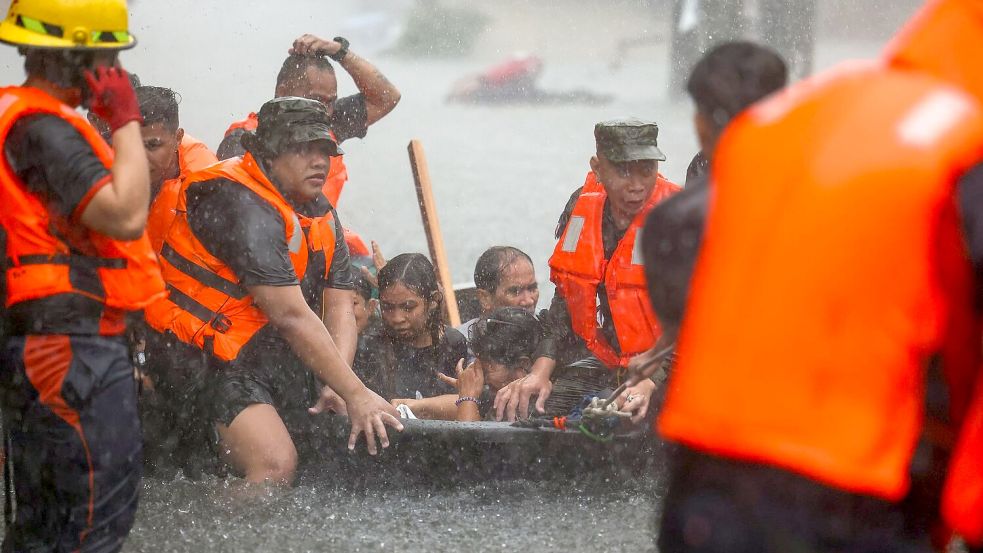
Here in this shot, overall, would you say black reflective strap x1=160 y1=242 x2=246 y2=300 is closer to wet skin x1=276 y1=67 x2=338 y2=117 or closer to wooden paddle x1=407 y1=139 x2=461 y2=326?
wet skin x1=276 y1=67 x2=338 y2=117

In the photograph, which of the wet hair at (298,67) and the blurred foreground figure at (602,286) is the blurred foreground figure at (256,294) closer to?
the blurred foreground figure at (602,286)

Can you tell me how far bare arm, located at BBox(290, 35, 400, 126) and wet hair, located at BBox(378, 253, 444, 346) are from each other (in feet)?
3.39

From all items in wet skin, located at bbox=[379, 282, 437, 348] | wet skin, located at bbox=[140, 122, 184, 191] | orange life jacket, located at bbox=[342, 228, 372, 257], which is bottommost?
wet skin, located at bbox=[379, 282, 437, 348]

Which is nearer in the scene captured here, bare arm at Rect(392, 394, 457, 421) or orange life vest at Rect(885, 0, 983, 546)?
orange life vest at Rect(885, 0, 983, 546)

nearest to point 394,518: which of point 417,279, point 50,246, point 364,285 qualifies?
point 417,279

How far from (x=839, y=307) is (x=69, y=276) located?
5.65 ft

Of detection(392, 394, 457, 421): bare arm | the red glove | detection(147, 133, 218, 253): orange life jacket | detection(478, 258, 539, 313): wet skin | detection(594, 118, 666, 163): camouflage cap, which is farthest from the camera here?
detection(478, 258, 539, 313): wet skin

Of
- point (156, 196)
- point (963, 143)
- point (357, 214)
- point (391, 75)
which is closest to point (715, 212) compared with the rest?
point (963, 143)

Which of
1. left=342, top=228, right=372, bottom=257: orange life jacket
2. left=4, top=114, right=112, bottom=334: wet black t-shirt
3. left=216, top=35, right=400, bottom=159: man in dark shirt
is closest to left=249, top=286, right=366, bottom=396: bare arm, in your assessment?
left=4, top=114, right=112, bottom=334: wet black t-shirt

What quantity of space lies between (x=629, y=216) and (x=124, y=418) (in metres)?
2.01

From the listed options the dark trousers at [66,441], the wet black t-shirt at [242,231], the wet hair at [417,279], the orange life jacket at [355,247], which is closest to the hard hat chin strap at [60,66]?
the dark trousers at [66,441]

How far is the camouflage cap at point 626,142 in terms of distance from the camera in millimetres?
3982

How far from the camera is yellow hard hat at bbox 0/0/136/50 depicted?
2.64 m

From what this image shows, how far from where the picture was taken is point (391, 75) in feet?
76.6
